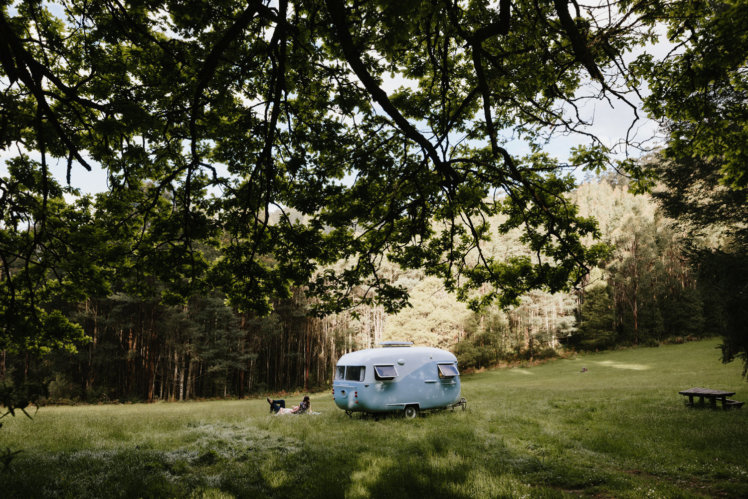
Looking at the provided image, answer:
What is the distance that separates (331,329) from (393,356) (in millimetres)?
29546

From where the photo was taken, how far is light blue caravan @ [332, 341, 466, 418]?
617 inches

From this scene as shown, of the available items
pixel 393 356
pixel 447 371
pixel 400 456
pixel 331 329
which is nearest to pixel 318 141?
pixel 400 456

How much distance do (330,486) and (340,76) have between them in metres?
7.41

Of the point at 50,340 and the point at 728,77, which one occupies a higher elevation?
the point at 728,77

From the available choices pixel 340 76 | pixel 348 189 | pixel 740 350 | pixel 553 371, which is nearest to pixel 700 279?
pixel 740 350

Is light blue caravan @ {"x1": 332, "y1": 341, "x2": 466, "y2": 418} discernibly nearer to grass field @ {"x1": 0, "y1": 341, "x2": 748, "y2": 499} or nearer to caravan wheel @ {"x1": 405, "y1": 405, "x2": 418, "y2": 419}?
caravan wheel @ {"x1": 405, "y1": 405, "x2": 418, "y2": 419}

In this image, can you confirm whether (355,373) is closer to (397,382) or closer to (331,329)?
(397,382)

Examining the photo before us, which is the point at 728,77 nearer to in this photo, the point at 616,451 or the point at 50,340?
the point at 616,451

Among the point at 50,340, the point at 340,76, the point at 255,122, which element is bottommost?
the point at 50,340

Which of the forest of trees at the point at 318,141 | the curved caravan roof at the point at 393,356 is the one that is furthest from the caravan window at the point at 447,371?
the forest of trees at the point at 318,141

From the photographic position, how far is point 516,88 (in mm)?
8156

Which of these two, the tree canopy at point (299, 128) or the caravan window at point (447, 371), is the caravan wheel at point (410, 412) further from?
the tree canopy at point (299, 128)

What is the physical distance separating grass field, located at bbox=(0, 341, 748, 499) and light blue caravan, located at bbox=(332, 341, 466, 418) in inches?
52.2

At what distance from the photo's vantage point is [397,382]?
52.7 ft
